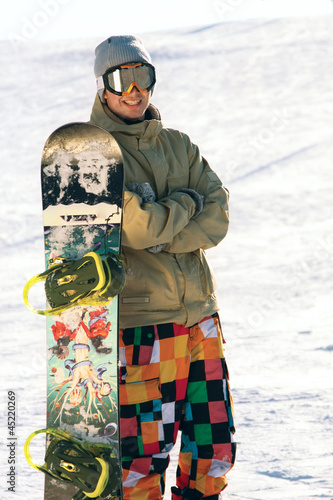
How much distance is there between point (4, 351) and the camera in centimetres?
618

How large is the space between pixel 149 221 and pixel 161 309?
0.34 meters

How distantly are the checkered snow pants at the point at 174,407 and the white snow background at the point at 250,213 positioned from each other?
694mm

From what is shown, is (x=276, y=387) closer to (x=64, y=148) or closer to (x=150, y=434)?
(x=150, y=434)

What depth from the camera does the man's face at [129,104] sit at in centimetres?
306

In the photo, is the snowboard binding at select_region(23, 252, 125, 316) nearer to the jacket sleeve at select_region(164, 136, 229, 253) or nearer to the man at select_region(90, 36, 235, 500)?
the man at select_region(90, 36, 235, 500)

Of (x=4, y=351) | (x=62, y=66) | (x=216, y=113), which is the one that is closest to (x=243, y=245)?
(x=4, y=351)

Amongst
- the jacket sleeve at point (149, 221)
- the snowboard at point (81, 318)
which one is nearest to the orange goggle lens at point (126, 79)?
the snowboard at point (81, 318)

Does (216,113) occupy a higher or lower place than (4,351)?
higher

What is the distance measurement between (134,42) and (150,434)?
1.43m

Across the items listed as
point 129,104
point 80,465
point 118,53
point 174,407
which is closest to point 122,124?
point 129,104

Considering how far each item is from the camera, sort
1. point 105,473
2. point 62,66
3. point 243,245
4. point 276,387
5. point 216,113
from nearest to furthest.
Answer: point 105,473 → point 276,387 → point 243,245 → point 216,113 → point 62,66

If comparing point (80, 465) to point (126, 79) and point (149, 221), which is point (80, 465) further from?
point (126, 79)

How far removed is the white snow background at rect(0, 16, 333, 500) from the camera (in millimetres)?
4516

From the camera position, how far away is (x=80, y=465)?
2.89 m
